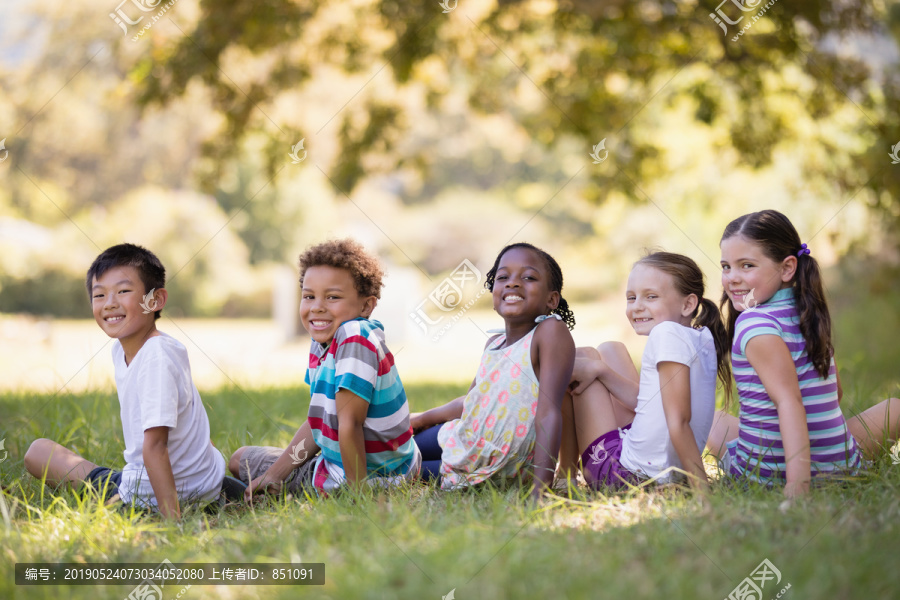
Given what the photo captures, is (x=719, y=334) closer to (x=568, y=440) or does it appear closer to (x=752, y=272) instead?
(x=752, y=272)

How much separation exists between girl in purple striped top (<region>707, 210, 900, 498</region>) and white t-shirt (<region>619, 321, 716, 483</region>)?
115 mm

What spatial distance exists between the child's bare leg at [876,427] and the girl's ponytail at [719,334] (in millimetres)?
585

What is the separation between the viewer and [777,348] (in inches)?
95.7

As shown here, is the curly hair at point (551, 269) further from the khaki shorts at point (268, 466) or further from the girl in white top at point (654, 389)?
the khaki shorts at point (268, 466)

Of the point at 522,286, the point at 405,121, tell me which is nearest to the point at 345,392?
the point at 522,286


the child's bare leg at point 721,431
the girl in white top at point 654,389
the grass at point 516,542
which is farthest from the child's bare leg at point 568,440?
the child's bare leg at point 721,431

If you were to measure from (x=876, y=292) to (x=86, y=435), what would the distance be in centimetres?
853

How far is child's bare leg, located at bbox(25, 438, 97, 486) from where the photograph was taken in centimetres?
303

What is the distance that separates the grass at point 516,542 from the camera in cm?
177

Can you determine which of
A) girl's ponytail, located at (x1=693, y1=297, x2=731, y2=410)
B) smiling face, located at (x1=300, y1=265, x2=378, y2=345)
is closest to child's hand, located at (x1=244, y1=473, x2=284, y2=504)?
smiling face, located at (x1=300, y1=265, x2=378, y2=345)

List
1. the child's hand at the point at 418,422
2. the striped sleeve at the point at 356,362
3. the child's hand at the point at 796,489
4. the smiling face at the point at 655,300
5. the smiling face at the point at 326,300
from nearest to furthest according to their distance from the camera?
the child's hand at the point at 796,489, the striped sleeve at the point at 356,362, the smiling face at the point at 655,300, the smiling face at the point at 326,300, the child's hand at the point at 418,422

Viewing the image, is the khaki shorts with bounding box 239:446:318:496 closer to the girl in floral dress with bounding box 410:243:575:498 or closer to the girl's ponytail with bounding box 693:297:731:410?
the girl in floral dress with bounding box 410:243:575:498

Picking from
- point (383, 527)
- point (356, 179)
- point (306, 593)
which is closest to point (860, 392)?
point (383, 527)

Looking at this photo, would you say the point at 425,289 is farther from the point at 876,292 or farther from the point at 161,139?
the point at 876,292
